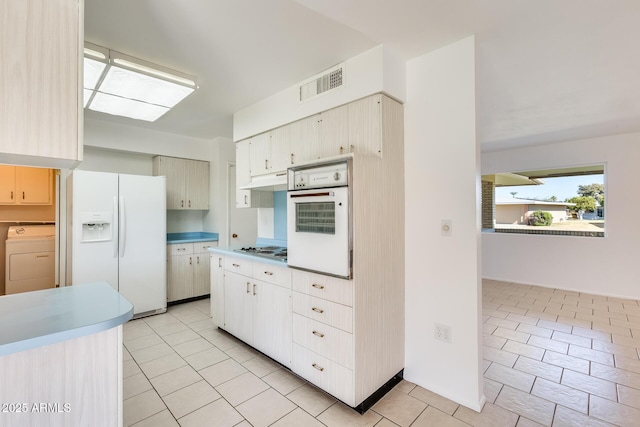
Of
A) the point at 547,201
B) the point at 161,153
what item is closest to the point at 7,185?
the point at 161,153

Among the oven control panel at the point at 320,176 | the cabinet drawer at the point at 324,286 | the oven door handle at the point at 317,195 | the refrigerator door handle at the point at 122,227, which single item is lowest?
the cabinet drawer at the point at 324,286

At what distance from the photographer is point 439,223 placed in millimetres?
2207

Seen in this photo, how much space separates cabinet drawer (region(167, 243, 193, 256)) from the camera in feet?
13.7

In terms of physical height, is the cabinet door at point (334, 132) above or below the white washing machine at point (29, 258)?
above

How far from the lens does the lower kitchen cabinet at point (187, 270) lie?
4184mm

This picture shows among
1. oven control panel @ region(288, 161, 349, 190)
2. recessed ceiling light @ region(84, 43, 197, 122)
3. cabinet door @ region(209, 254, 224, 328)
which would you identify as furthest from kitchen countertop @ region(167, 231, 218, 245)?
oven control panel @ region(288, 161, 349, 190)

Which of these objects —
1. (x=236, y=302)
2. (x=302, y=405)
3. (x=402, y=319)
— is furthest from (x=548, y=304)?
(x=236, y=302)

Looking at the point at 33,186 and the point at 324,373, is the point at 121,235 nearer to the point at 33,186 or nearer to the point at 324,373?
the point at 33,186

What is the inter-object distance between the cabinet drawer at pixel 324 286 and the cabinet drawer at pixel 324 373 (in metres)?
0.45

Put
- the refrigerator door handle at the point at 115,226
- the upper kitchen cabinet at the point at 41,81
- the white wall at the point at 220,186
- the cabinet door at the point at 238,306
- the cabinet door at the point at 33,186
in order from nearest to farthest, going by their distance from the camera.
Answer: the upper kitchen cabinet at the point at 41,81 → the cabinet door at the point at 238,306 → the refrigerator door handle at the point at 115,226 → the cabinet door at the point at 33,186 → the white wall at the point at 220,186

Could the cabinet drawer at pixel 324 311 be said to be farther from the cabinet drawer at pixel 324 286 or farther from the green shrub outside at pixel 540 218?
the green shrub outside at pixel 540 218

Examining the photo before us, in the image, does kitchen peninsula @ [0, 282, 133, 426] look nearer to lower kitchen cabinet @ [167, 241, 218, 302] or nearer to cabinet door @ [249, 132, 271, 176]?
cabinet door @ [249, 132, 271, 176]

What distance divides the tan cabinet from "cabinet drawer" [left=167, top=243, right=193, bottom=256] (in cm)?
177

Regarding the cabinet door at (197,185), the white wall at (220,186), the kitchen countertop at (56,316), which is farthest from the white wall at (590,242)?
the kitchen countertop at (56,316)
